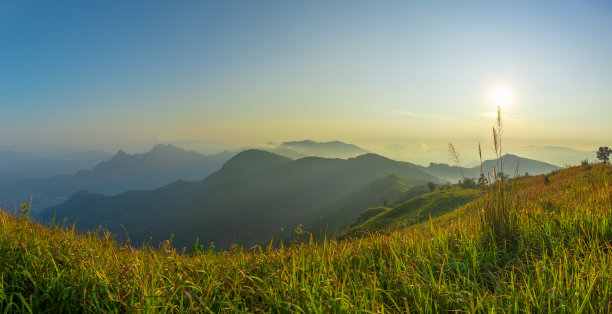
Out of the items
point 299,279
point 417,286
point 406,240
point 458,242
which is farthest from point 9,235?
point 458,242

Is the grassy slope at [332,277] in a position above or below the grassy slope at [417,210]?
above

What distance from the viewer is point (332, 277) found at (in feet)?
11.1

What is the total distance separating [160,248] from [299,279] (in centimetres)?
282

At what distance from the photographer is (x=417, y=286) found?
309 centimetres

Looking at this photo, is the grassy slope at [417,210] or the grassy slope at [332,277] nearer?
the grassy slope at [332,277]

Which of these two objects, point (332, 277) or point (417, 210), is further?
point (417, 210)

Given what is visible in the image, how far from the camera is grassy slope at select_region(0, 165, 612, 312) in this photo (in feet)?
9.04

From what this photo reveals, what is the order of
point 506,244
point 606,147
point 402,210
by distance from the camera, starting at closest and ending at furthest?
point 506,244, point 606,147, point 402,210

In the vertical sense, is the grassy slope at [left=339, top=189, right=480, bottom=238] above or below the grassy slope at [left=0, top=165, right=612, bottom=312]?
below

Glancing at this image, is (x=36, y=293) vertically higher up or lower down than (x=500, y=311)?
higher up

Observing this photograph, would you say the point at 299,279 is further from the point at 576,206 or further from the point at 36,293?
the point at 576,206

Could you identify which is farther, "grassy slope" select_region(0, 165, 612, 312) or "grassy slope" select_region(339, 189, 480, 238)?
"grassy slope" select_region(339, 189, 480, 238)

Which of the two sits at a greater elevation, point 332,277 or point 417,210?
point 332,277

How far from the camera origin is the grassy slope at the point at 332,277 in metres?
2.75
